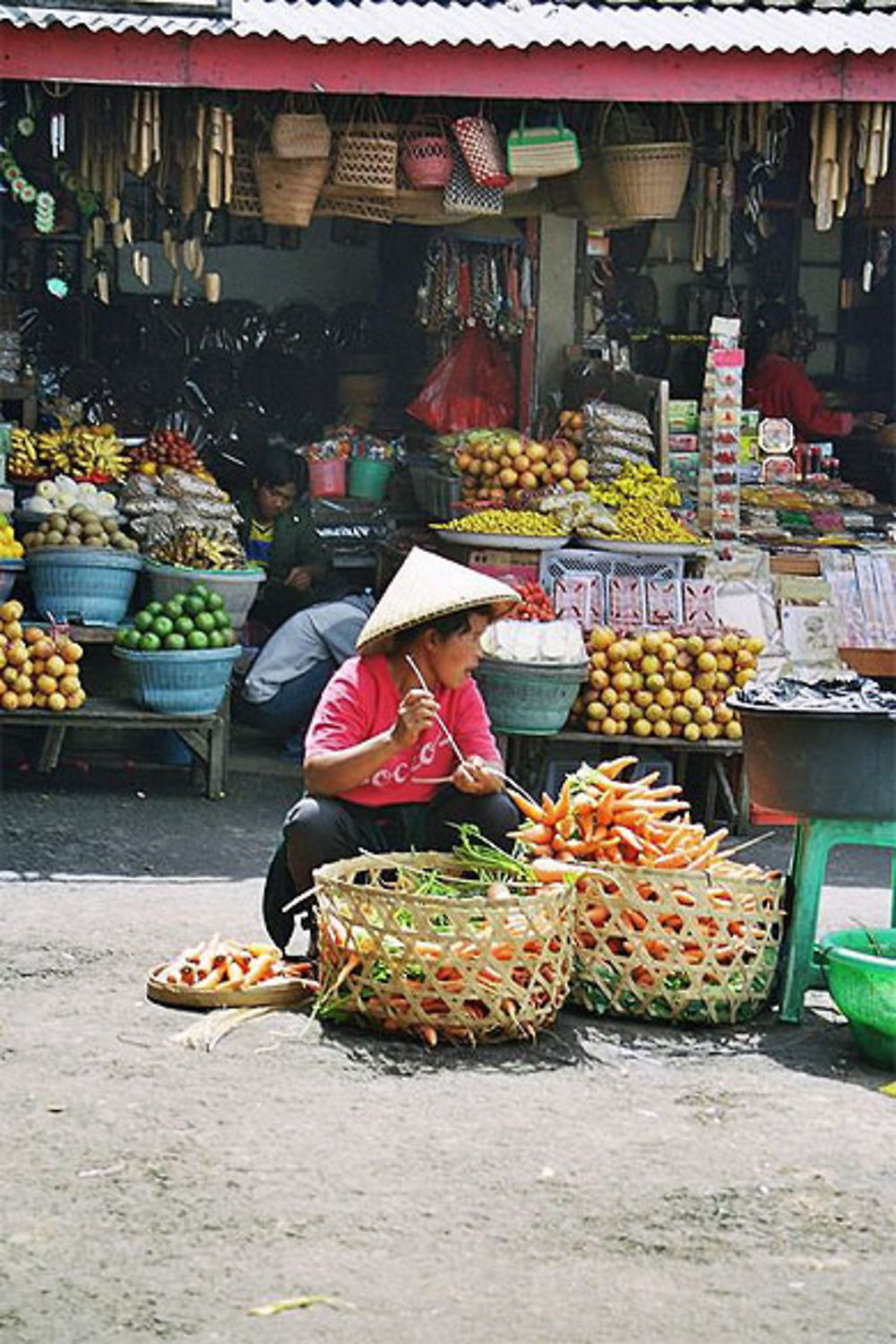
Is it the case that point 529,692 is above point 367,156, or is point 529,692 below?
below

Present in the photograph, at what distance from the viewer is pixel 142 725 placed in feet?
31.8

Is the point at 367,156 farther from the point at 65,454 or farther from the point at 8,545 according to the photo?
the point at 8,545

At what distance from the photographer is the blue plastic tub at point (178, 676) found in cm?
969

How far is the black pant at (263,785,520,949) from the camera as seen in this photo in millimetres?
6598

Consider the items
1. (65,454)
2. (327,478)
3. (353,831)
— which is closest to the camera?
(353,831)

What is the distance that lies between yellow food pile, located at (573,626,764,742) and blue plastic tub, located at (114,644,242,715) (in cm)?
160

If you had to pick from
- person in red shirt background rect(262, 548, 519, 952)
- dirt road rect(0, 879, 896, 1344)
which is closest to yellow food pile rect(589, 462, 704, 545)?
person in red shirt background rect(262, 548, 519, 952)

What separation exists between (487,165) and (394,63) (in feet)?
3.32

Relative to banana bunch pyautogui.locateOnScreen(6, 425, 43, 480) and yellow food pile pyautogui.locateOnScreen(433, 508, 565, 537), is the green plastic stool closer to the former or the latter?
yellow food pile pyautogui.locateOnScreen(433, 508, 565, 537)

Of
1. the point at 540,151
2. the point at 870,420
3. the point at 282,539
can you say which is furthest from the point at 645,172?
the point at 870,420

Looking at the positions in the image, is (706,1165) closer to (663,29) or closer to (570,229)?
(663,29)

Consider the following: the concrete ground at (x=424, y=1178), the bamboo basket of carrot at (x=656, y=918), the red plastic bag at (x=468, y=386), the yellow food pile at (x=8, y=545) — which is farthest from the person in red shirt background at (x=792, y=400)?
the concrete ground at (x=424, y=1178)

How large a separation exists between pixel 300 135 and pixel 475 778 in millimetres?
5032

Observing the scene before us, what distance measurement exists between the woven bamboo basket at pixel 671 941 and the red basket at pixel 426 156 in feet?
17.8
